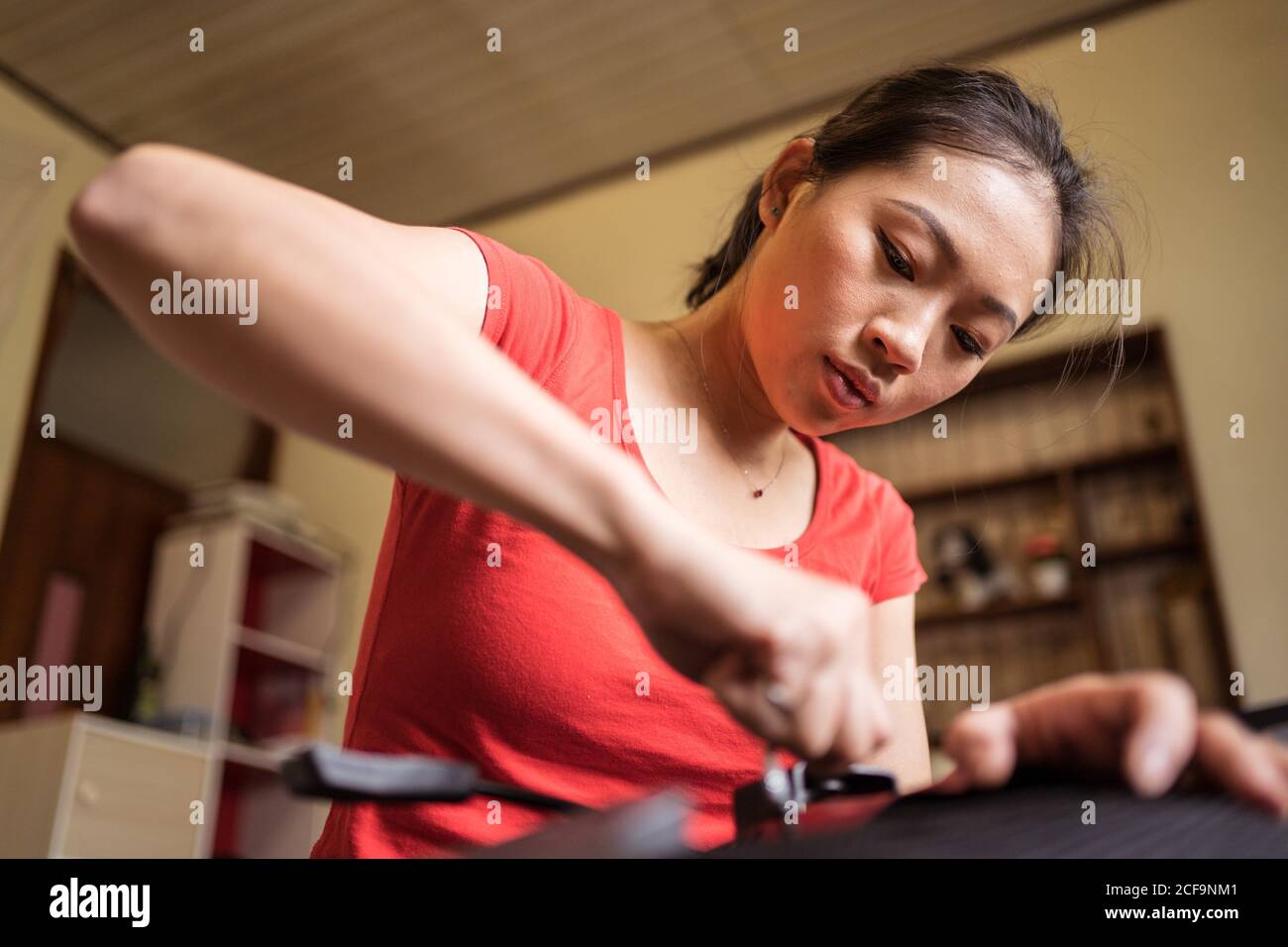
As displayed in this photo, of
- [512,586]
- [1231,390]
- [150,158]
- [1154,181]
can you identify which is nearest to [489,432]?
[150,158]

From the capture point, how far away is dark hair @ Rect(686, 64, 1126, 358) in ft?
2.76

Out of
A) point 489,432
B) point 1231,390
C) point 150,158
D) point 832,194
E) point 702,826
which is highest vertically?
point 1231,390

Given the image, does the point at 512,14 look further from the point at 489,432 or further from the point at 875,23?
the point at 489,432

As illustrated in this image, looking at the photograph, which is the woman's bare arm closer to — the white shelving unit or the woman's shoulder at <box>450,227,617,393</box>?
the woman's shoulder at <box>450,227,617,393</box>

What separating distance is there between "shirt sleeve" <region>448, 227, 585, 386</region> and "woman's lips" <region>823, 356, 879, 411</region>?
193mm

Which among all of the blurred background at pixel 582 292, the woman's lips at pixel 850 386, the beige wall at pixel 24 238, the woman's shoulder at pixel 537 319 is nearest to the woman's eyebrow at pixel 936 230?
the woman's lips at pixel 850 386

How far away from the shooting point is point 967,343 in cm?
85

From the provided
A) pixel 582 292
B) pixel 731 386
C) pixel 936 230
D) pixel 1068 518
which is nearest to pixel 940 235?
pixel 936 230

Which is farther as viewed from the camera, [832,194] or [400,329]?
[832,194]

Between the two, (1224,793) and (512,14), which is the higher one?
(512,14)

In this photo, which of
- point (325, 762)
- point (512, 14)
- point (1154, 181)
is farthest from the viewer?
point (512, 14)

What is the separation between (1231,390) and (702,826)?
2.20 metres

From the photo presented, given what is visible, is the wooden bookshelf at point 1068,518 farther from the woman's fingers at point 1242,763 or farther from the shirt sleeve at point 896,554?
the woman's fingers at point 1242,763

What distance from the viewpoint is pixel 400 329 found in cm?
37
